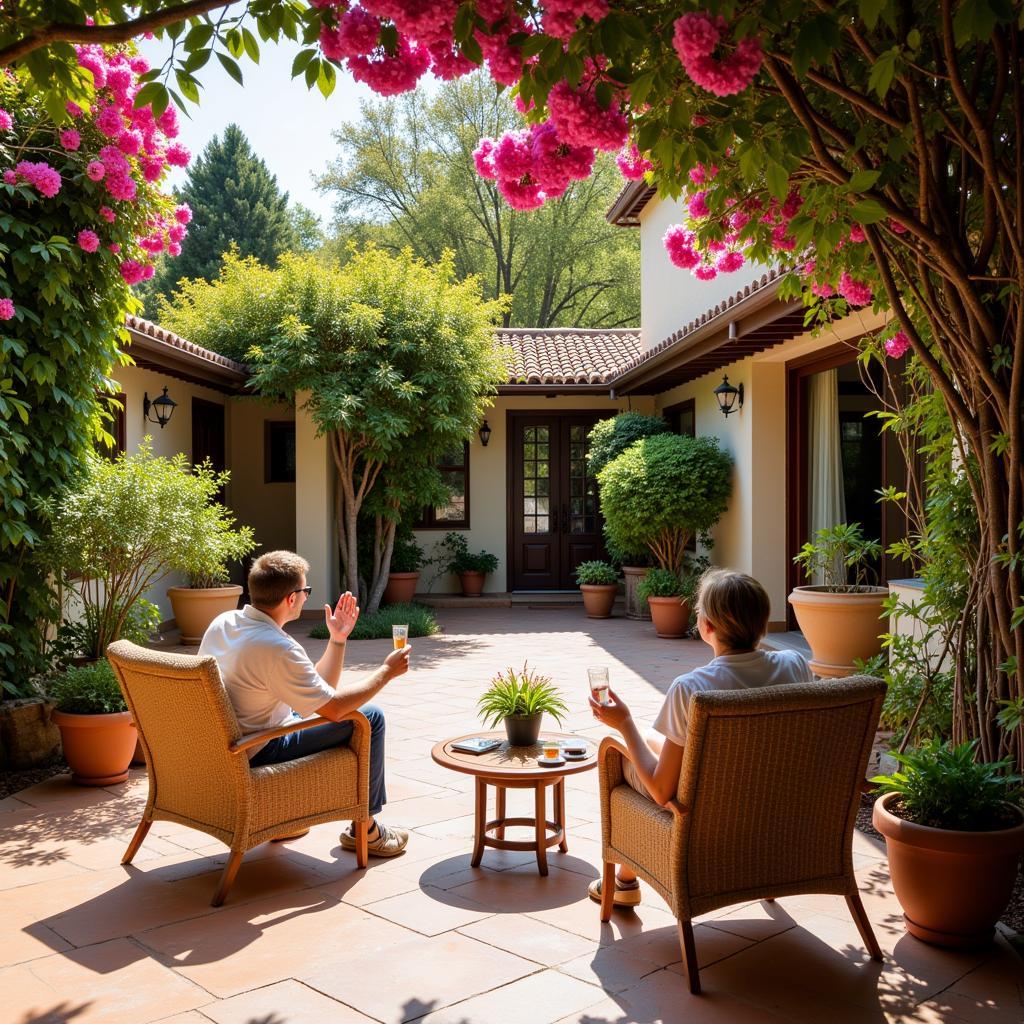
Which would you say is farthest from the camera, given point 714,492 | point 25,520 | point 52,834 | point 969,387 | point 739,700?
point 714,492

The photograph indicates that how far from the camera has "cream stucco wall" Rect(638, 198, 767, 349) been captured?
11.5 m

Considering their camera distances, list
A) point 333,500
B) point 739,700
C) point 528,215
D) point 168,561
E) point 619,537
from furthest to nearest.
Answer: point 528,215
point 333,500
point 619,537
point 168,561
point 739,700

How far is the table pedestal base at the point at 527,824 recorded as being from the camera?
12.0 ft

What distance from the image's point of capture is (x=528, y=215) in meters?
25.6

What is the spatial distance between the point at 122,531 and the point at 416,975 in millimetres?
3403

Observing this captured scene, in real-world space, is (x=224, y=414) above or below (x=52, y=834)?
above

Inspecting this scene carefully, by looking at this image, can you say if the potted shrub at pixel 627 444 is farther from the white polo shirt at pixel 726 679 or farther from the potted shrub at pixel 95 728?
the white polo shirt at pixel 726 679

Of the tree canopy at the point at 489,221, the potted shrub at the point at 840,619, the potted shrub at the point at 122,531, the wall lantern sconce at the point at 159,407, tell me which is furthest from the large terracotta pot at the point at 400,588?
the tree canopy at the point at 489,221

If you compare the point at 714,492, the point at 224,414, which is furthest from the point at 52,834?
the point at 224,414

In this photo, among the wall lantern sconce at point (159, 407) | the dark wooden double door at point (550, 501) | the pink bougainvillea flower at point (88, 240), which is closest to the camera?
the pink bougainvillea flower at point (88, 240)

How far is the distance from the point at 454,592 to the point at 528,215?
1462 centimetres

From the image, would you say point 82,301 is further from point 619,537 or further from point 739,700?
point 619,537

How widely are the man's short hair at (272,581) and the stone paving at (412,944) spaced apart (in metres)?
1.03

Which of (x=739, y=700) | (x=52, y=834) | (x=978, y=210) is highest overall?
(x=978, y=210)
